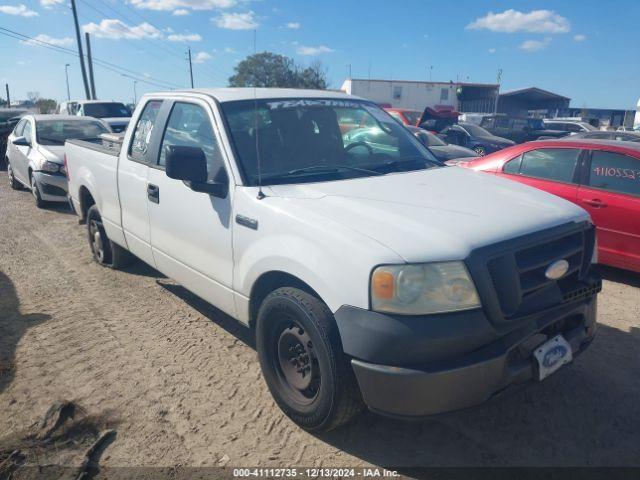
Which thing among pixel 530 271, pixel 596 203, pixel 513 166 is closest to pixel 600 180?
pixel 596 203

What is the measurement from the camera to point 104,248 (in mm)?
5707

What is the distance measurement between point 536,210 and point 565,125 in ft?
73.4

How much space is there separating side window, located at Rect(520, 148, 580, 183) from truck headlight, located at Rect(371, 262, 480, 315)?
161 inches

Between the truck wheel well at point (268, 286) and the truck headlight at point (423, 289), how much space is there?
48 cm

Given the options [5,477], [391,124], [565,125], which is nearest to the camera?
[5,477]

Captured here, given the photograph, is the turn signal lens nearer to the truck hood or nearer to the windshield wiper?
the truck hood

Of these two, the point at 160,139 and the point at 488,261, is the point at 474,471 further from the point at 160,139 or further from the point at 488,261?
the point at 160,139

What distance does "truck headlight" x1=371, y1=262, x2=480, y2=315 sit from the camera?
2.37 meters

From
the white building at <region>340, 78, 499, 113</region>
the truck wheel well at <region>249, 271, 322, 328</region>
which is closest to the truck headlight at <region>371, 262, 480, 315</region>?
the truck wheel well at <region>249, 271, 322, 328</region>

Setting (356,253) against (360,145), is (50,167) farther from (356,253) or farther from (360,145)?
(356,253)

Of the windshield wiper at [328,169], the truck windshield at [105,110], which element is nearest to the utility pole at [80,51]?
the truck windshield at [105,110]

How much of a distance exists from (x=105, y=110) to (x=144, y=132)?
48.5 feet

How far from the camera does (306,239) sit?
8.82 ft

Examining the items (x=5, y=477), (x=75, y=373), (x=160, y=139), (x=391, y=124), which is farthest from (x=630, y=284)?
(x=5, y=477)
